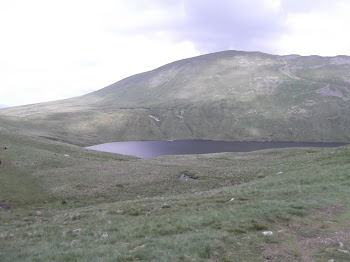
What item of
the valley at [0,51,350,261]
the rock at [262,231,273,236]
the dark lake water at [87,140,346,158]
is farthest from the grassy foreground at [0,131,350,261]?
the dark lake water at [87,140,346,158]

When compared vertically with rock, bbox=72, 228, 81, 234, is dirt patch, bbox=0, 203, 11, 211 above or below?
below

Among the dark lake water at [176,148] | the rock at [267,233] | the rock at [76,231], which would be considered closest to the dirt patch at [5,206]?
the rock at [76,231]

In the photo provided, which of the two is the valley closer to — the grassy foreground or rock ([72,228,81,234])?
the grassy foreground

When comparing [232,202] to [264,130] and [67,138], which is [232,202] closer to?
[67,138]

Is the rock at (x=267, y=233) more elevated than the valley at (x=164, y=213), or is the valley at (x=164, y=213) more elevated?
the rock at (x=267, y=233)

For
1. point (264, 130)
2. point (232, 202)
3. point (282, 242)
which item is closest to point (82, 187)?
point (232, 202)

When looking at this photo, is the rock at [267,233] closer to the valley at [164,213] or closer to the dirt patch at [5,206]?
the valley at [164,213]

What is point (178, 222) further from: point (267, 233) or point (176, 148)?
point (176, 148)

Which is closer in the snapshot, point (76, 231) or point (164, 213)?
point (76, 231)

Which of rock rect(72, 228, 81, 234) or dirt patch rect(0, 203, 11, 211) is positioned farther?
dirt patch rect(0, 203, 11, 211)

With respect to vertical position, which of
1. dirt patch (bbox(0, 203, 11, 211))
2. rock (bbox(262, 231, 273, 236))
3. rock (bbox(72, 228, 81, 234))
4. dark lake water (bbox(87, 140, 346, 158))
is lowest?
dark lake water (bbox(87, 140, 346, 158))

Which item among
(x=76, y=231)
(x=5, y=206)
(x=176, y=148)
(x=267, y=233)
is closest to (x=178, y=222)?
(x=267, y=233)

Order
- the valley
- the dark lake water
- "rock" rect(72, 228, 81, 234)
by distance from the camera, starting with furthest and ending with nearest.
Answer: the dark lake water < "rock" rect(72, 228, 81, 234) < the valley

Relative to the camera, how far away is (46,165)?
44.9 meters
